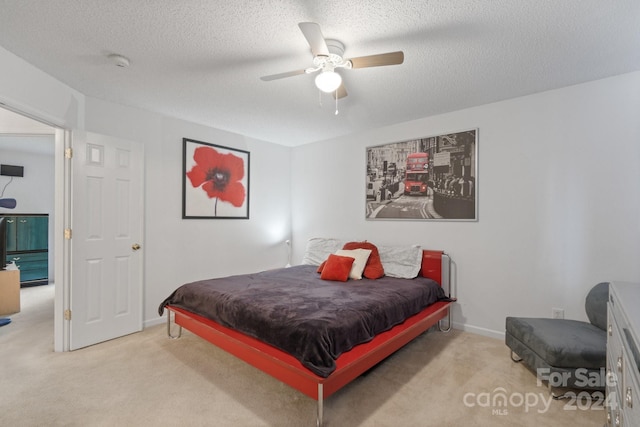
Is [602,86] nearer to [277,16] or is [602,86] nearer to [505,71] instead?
[505,71]

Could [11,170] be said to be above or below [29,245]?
above

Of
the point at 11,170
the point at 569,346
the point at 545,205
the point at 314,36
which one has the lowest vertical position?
the point at 569,346

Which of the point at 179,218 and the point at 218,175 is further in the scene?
the point at 218,175

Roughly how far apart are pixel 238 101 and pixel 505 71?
8.07 ft

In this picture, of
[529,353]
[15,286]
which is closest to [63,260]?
[15,286]

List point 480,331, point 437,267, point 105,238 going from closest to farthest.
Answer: point 105,238
point 480,331
point 437,267

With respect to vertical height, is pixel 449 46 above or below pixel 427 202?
above

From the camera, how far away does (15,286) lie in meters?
3.91

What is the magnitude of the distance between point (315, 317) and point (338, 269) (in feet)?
4.18

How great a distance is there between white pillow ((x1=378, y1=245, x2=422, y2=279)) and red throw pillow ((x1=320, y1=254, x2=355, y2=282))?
48cm

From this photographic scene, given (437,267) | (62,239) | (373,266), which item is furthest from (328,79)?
(62,239)

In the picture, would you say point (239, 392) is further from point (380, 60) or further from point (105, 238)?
point (380, 60)

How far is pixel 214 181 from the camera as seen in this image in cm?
405

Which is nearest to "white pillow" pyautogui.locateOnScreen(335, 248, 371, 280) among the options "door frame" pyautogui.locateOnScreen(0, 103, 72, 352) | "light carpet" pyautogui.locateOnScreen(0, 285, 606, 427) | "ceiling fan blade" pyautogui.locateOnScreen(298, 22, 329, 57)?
"light carpet" pyautogui.locateOnScreen(0, 285, 606, 427)
